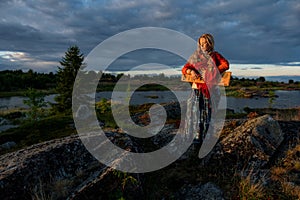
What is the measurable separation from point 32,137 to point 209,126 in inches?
506

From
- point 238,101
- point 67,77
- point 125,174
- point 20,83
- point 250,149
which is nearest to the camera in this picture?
point 125,174

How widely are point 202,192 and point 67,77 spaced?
51827mm

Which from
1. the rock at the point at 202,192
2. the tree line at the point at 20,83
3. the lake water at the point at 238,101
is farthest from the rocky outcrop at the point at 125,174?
the tree line at the point at 20,83

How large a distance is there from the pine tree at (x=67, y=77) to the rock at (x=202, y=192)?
44.8m

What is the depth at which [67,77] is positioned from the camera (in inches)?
2090

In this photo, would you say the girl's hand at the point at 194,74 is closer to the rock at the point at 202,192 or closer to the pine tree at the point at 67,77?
the rock at the point at 202,192

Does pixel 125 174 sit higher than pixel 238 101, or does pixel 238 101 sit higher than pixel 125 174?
pixel 125 174

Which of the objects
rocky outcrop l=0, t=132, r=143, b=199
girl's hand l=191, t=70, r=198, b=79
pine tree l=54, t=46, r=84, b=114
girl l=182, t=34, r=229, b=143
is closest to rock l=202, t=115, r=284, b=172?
girl l=182, t=34, r=229, b=143

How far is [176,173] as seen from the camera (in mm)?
6887

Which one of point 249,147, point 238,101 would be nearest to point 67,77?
point 238,101

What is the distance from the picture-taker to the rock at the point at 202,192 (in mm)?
5709

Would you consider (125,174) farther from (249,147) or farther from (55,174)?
(249,147)

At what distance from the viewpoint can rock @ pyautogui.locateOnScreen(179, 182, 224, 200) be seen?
5.71 meters

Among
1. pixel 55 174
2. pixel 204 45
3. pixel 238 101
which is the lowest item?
pixel 238 101
